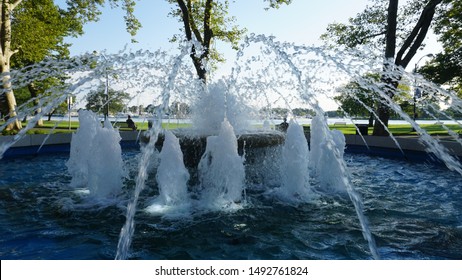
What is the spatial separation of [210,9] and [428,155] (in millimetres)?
15069

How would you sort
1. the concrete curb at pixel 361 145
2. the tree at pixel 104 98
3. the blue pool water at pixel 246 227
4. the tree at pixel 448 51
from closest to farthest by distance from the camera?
the blue pool water at pixel 246 227
the concrete curb at pixel 361 145
the tree at pixel 104 98
the tree at pixel 448 51

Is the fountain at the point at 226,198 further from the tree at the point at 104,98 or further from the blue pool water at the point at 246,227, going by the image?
the tree at the point at 104,98

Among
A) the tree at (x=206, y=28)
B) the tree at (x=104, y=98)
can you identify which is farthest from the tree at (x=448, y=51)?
the tree at (x=104, y=98)

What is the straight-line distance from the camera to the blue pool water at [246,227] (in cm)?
382

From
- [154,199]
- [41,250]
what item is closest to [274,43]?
[154,199]

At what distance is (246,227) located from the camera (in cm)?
461

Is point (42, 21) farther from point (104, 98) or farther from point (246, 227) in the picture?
point (104, 98)

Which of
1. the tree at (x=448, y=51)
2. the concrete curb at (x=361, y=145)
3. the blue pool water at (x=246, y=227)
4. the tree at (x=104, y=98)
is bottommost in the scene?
the blue pool water at (x=246, y=227)

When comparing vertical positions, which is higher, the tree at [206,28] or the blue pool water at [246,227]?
the tree at [206,28]

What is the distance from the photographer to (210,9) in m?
20.9

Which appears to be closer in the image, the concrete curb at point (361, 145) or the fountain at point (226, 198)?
the fountain at point (226, 198)

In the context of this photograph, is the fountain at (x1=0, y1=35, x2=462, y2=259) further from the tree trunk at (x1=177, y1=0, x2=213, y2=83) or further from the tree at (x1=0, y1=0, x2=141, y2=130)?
the tree at (x1=0, y1=0, x2=141, y2=130)

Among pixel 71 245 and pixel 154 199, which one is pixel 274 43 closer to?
pixel 154 199

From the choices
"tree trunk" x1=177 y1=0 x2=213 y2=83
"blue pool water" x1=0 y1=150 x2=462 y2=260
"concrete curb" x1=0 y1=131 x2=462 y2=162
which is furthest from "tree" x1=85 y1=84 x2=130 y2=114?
"tree trunk" x1=177 y1=0 x2=213 y2=83
